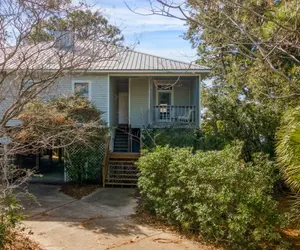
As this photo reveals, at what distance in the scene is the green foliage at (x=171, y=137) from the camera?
12.0 m

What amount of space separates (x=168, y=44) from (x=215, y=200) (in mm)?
4189

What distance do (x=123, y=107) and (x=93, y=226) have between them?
11.3m

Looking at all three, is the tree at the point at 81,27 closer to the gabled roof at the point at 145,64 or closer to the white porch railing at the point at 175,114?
the gabled roof at the point at 145,64

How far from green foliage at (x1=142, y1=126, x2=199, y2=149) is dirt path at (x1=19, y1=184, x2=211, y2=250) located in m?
2.68

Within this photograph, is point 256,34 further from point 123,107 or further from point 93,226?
point 123,107

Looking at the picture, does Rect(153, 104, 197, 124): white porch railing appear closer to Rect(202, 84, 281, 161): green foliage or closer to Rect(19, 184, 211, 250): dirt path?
Rect(202, 84, 281, 161): green foliage

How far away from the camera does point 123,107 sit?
58.9 feet

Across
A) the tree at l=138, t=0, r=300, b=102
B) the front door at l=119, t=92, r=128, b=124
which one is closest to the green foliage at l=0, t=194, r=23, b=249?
the tree at l=138, t=0, r=300, b=102

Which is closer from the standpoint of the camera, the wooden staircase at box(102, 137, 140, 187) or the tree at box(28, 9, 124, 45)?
the tree at box(28, 9, 124, 45)

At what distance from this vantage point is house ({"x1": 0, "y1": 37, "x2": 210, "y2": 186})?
1384cm

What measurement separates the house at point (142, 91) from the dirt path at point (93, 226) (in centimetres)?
455

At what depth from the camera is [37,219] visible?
7.68m

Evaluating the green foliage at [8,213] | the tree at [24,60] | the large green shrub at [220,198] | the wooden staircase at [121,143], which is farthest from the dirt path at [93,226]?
the wooden staircase at [121,143]

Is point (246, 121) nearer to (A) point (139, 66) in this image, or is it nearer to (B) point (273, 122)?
(B) point (273, 122)
